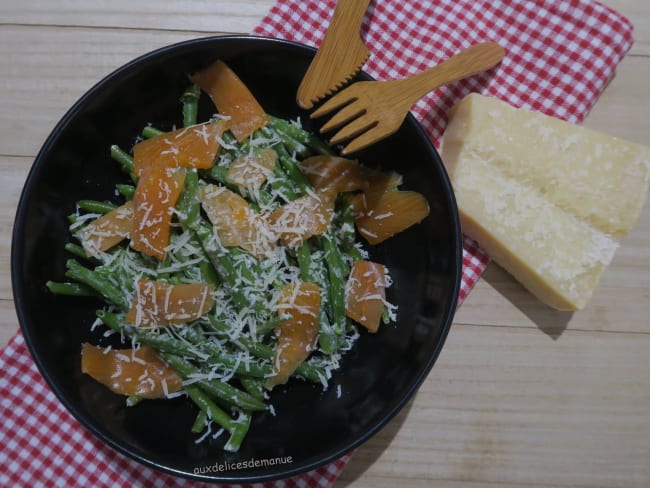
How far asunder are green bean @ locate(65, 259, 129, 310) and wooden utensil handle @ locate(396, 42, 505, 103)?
1.03 metres

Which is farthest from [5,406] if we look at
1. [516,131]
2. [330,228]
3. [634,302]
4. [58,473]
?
[634,302]

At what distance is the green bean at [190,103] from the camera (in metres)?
1.75

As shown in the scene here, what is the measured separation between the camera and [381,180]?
1.75m

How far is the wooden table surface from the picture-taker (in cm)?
190

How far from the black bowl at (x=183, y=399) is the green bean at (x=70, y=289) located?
0.04 metres

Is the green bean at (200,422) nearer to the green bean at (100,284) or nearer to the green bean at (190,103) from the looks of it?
the green bean at (100,284)

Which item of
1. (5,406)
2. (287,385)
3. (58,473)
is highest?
(287,385)

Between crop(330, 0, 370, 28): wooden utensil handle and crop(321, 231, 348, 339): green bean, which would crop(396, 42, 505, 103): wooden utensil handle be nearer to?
crop(330, 0, 370, 28): wooden utensil handle

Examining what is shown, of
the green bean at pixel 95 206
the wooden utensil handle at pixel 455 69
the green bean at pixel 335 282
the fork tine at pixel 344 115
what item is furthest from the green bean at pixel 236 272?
the wooden utensil handle at pixel 455 69

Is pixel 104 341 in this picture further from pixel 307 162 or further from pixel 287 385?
pixel 307 162

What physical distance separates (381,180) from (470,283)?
48 cm

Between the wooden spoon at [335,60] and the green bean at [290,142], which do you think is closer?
the wooden spoon at [335,60]

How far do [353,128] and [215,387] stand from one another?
0.84 metres

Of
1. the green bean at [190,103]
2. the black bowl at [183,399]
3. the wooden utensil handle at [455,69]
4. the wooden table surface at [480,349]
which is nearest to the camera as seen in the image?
the black bowl at [183,399]
